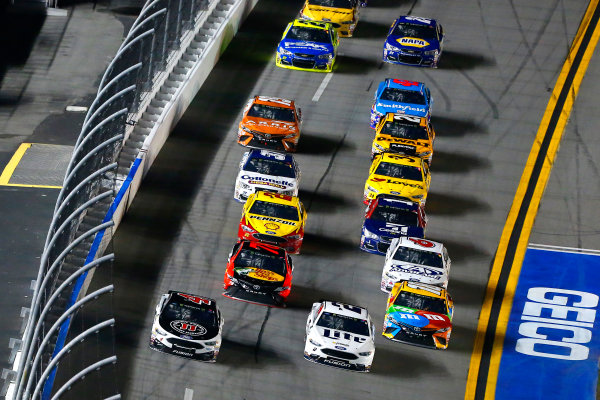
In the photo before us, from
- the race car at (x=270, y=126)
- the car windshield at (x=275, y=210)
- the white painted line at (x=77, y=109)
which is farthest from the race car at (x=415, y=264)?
the white painted line at (x=77, y=109)

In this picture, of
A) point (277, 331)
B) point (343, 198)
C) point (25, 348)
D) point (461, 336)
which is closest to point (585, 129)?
point (343, 198)

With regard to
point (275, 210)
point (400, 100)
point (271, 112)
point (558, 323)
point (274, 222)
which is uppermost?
point (400, 100)

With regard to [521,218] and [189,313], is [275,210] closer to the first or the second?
[189,313]

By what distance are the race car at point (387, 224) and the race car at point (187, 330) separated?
5882 mm

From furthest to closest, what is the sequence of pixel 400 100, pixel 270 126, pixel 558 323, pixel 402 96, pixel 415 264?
1. pixel 402 96
2. pixel 400 100
3. pixel 270 126
4. pixel 558 323
5. pixel 415 264

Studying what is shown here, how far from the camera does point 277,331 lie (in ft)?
96.8

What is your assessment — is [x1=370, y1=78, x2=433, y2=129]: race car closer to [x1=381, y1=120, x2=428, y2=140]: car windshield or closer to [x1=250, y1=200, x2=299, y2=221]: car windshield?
[x1=381, y1=120, x2=428, y2=140]: car windshield

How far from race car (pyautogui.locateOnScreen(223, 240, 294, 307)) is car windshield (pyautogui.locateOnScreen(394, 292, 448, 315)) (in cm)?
291

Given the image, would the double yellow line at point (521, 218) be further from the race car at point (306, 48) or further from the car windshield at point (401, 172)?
the race car at point (306, 48)

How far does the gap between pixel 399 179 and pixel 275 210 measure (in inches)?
162

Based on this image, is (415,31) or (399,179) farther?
(415,31)

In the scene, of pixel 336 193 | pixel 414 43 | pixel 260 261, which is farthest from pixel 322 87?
pixel 260 261

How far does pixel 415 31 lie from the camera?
134 ft

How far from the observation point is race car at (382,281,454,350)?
28.9 m
